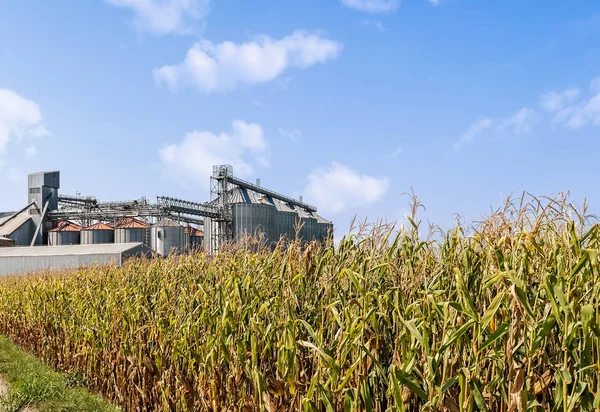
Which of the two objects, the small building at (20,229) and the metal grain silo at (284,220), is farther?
the small building at (20,229)

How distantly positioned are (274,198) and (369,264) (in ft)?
139

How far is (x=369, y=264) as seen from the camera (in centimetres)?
301

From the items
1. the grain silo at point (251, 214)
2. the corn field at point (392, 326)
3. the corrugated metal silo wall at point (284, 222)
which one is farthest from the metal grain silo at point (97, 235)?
the corn field at point (392, 326)

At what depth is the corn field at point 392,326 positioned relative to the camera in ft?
6.93

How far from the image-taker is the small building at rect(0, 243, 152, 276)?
28.1 m

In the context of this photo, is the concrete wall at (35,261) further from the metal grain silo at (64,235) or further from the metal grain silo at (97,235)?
the metal grain silo at (64,235)

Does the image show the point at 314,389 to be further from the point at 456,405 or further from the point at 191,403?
the point at 191,403

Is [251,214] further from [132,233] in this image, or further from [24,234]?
[24,234]

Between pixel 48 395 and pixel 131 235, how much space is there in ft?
119

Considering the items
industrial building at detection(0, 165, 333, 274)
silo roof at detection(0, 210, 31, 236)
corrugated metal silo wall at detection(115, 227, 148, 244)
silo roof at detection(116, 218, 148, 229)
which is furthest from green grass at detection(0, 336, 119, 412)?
silo roof at detection(0, 210, 31, 236)

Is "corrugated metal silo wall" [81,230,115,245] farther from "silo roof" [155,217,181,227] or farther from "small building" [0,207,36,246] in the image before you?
"silo roof" [155,217,181,227]

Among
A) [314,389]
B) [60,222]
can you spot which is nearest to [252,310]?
[314,389]

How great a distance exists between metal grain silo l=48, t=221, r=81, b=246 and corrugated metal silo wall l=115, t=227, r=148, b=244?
4407 mm

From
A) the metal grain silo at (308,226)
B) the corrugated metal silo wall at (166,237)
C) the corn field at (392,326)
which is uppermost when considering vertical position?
the metal grain silo at (308,226)
